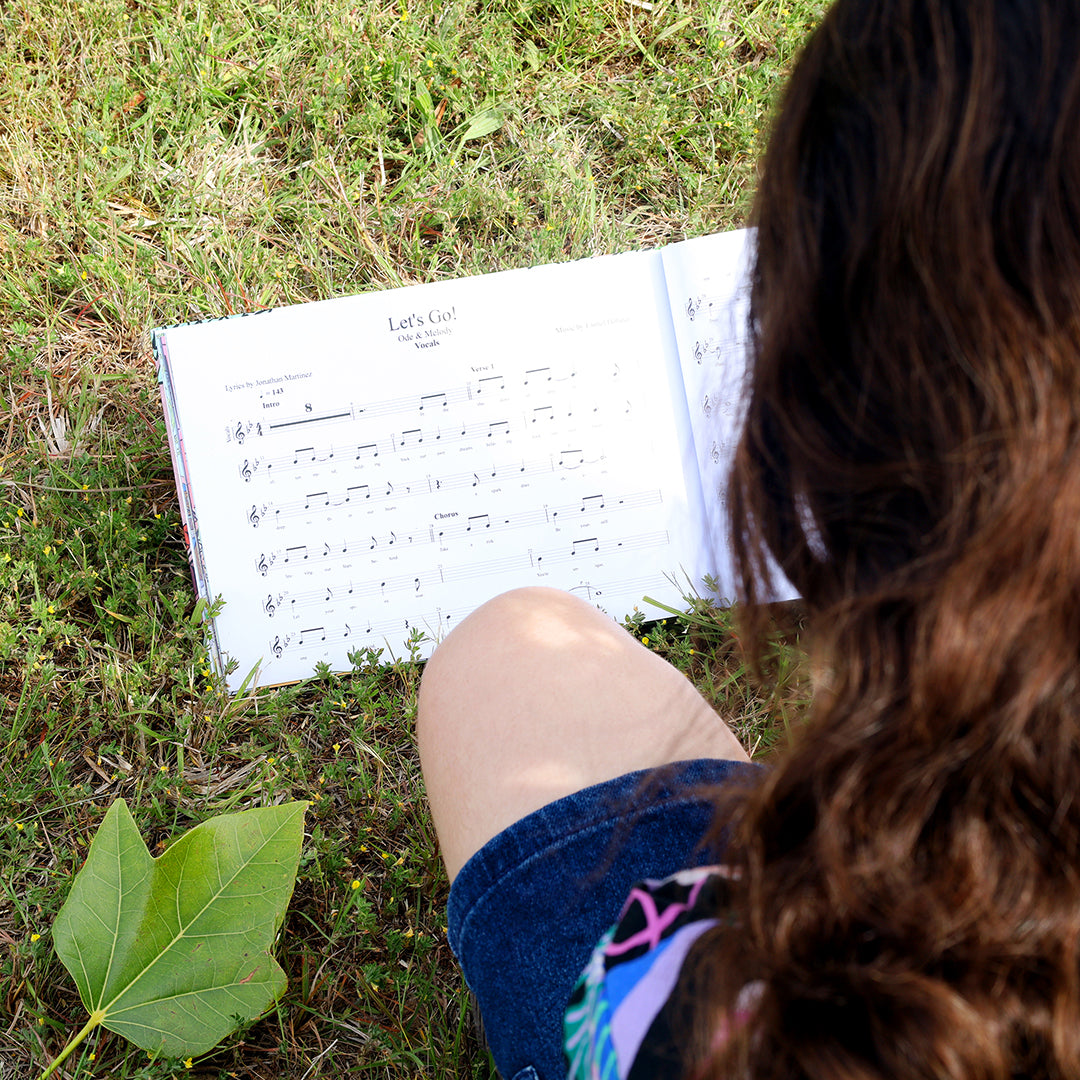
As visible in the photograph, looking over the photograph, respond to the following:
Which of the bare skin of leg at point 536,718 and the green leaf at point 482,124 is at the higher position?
the green leaf at point 482,124

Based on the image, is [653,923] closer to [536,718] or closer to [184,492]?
[536,718]

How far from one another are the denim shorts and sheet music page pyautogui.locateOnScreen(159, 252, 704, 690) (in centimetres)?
48

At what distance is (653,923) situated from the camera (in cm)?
63

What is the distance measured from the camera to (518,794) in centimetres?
87

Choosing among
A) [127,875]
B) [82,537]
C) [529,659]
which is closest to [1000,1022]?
[529,659]

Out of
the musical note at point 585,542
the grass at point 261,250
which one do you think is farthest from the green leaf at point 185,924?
the musical note at point 585,542

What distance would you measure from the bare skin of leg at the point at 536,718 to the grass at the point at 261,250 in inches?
10.3

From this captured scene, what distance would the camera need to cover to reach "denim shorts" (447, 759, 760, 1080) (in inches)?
30.6

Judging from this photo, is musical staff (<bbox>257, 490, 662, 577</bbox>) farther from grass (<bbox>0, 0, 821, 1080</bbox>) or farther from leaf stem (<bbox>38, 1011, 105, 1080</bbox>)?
leaf stem (<bbox>38, 1011, 105, 1080</bbox>)

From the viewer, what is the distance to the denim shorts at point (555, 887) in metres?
0.78

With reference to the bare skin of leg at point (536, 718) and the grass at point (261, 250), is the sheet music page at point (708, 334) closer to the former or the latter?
the grass at point (261, 250)

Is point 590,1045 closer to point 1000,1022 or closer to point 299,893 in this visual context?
point 1000,1022

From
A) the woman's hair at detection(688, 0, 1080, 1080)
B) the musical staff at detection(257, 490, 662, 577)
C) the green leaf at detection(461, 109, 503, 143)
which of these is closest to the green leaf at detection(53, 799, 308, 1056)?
the musical staff at detection(257, 490, 662, 577)

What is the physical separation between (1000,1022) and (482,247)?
124 cm
